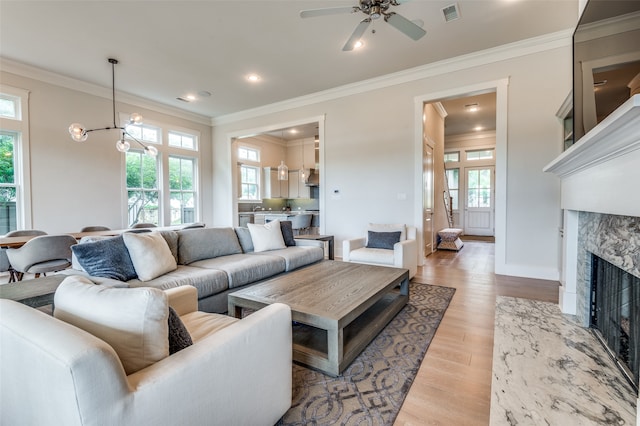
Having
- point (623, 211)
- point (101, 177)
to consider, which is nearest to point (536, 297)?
point (623, 211)

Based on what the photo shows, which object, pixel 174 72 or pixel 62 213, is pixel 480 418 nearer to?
pixel 174 72

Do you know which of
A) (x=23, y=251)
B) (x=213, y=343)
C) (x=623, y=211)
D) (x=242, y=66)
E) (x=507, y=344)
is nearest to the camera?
(x=213, y=343)

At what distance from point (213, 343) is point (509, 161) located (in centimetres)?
438

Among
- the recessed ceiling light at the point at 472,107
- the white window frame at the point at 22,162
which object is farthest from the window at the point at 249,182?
the recessed ceiling light at the point at 472,107

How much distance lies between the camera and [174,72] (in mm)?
4613

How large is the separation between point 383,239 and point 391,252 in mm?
363

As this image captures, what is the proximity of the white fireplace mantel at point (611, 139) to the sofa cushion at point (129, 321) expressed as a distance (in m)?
1.76

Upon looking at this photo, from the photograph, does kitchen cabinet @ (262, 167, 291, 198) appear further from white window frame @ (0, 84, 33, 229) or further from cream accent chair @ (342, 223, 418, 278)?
white window frame @ (0, 84, 33, 229)

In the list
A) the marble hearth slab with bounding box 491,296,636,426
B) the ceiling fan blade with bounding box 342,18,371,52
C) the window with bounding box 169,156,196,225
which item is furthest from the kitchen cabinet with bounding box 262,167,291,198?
the marble hearth slab with bounding box 491,296,636,426

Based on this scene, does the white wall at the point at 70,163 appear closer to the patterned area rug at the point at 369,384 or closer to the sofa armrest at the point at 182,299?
the sofa armrest at the point at 182,299

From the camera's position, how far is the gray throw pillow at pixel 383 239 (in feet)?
13.5

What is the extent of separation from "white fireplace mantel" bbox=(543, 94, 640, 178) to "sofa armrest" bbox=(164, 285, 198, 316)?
2.21m

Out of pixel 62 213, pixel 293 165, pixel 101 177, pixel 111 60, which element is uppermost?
pixel 111 60

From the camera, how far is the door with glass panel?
8.66 metres
